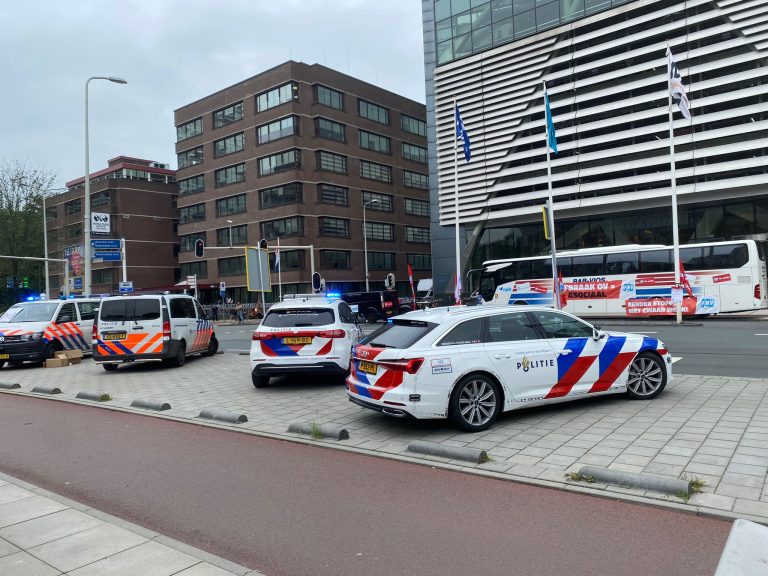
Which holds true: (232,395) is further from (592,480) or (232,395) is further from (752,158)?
(752,158)

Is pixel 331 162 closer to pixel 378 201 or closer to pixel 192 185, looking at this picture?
pixel 378 201

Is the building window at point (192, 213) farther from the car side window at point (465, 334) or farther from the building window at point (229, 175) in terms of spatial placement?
the car side window at point (465, 334)

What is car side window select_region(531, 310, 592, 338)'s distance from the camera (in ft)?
25.6

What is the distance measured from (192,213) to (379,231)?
20062mm

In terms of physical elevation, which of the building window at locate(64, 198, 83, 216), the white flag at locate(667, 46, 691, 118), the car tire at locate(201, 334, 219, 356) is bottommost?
the car tire at locate(201, 334, 219, 356)

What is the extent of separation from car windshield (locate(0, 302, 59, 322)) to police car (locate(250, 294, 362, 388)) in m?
9.19

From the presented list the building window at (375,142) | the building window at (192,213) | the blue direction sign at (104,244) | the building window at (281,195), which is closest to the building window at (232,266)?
the building window at (192,213)

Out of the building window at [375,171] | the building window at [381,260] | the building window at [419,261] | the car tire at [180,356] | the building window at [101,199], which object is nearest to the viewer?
the car tire at [180,356]

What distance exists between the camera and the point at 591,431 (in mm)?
6746

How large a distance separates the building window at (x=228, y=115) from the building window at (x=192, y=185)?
585 cm

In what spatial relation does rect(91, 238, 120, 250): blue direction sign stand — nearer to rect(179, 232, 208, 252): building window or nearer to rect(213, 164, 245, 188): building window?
rect(213, 164, 245, 188): building window

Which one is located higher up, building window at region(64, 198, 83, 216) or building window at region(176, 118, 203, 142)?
building window at region(176, 118, 203, 142)

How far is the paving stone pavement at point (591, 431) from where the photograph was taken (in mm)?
5059

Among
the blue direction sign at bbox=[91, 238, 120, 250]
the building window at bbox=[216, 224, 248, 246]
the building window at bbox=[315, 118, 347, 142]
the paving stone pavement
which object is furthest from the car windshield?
the building window at bbox=[216, 224, 248, 246]
